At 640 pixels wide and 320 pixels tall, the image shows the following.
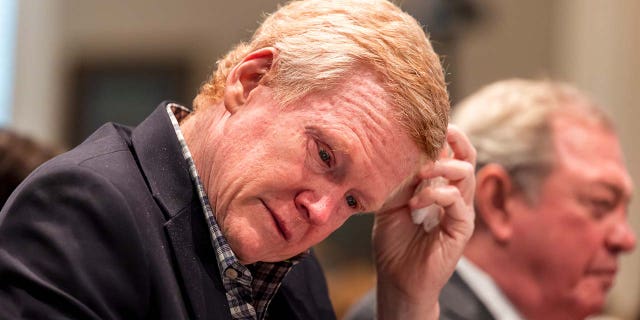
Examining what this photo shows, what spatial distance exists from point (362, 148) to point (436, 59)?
0.24 metres

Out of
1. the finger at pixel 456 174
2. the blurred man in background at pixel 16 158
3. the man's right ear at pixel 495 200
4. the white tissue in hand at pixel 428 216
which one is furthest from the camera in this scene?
the man's right ear at pixel 495 200

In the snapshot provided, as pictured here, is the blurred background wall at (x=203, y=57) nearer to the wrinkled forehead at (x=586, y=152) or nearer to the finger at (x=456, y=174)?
the wrinkled forehead at (x=586, y=152)

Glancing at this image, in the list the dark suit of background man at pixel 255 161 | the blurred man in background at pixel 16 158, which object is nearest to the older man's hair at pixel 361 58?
the dark suit of background man at pixel 255 161

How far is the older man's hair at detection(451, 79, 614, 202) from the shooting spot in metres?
3.07

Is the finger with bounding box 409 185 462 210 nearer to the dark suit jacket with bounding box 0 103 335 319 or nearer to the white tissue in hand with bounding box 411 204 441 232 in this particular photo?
the white tissue in hand with bounding box 411 204 441 232

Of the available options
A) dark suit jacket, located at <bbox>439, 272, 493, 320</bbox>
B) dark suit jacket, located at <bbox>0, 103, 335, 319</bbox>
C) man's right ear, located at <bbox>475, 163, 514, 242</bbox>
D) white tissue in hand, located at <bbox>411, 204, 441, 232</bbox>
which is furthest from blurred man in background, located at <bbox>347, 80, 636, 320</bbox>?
dark suit jacket, located at <bbox>0, 103, 335, 319</bbox>

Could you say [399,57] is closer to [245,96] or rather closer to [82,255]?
[245,96]

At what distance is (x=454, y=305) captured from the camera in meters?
2.77

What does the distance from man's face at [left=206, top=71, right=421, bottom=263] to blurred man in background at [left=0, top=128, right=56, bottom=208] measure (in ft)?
3.38

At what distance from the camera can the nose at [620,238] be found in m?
3.11

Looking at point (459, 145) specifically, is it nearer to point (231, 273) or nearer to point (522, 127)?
point (231, 273)

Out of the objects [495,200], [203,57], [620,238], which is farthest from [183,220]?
[203,57]

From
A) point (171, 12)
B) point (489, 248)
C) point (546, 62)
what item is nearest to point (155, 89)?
point (171, 12)

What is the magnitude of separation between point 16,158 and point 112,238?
1191mm
